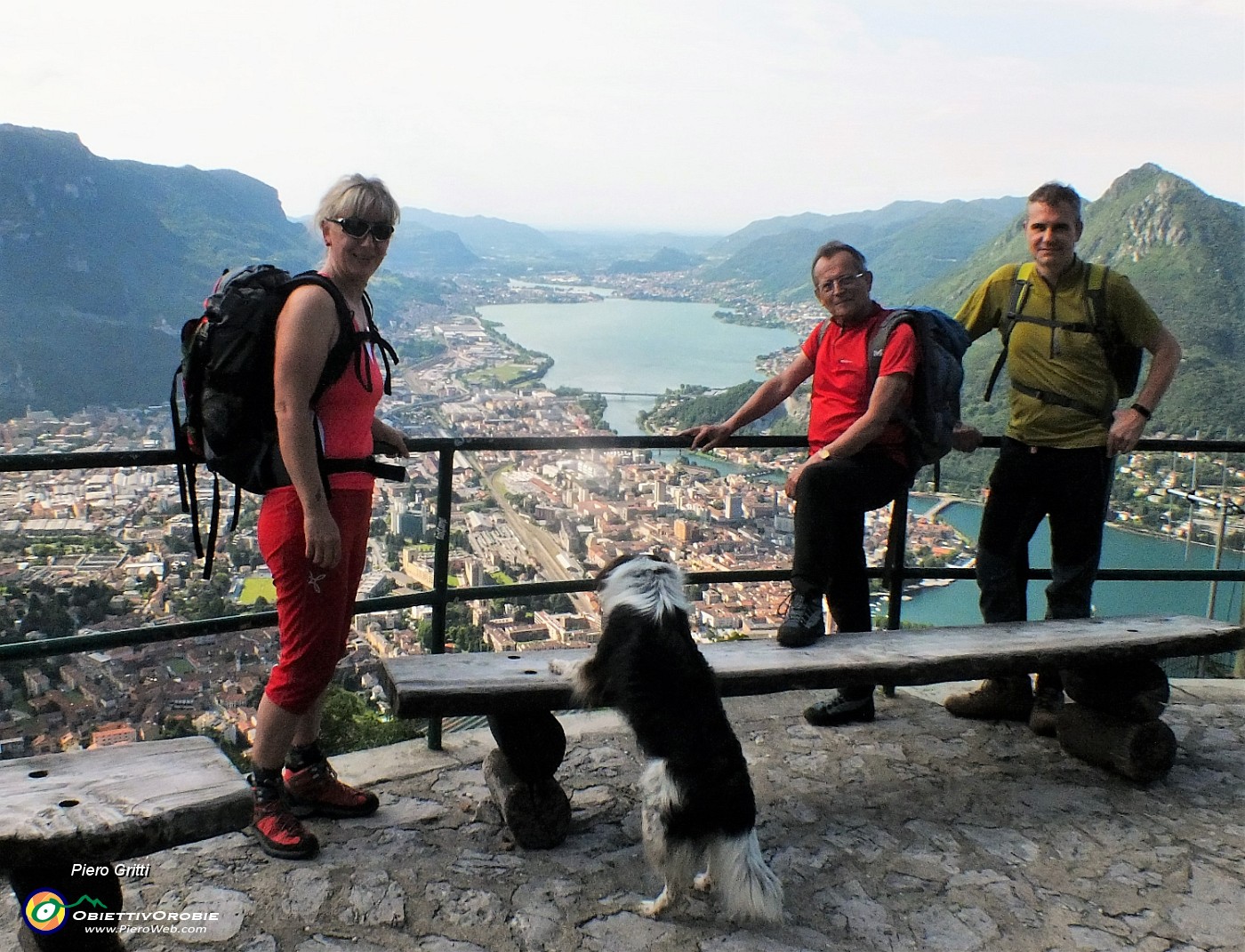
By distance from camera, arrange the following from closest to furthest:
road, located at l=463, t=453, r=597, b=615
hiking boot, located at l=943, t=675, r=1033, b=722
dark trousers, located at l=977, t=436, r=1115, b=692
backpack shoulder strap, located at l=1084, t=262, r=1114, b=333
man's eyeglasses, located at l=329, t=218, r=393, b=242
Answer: man's eyeglasses, located at l=329, t=218, r=393, b=242
backpack shoulder strap, located at l=1084, t=262, r=1114, b=333
dark trousers, located at l=977, t=436, r=1115, b=692
road, located at l=463, t=453, r=597, b=615
hiking boot, located at l=943, t=675, r=1033, b=722

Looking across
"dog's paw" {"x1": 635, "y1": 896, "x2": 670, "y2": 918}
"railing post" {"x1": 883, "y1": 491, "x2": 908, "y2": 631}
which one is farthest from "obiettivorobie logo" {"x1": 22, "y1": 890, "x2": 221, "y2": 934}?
"railing post" {"x1": 883, "y1": 491, "x2": 908, "y2": 631}

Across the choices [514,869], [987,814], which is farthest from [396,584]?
[987,814]

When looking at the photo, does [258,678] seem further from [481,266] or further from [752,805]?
[481,266]

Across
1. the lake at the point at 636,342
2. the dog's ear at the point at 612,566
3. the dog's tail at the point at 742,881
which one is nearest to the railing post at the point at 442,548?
the dog's ear at the point at 612,566

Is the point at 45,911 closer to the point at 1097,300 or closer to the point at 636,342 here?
the point at 1097,300

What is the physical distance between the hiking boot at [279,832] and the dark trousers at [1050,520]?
9.84ft

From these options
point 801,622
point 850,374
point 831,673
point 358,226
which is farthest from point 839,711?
point 358,226

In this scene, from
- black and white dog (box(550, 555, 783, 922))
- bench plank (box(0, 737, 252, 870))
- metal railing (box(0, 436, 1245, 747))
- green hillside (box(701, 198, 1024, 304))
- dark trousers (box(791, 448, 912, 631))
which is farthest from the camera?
green hillside (box(701, 198, 1024, 304))

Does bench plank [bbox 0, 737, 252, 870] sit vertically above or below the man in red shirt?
below

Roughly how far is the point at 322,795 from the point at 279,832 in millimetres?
278

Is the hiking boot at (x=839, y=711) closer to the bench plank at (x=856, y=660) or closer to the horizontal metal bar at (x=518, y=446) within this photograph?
the bench plank at (x=856, y=660)

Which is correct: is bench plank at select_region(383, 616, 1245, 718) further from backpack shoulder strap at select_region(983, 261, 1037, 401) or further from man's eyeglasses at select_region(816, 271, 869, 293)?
man's eyeglasses at select_region(816, 271, 869, 293)

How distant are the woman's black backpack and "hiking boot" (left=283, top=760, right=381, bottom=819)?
3.49 feet

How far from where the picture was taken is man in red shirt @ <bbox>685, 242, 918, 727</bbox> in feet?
11.2
